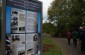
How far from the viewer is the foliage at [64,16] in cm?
4719

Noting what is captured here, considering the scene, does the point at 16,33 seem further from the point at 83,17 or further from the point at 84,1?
the point at 83,17

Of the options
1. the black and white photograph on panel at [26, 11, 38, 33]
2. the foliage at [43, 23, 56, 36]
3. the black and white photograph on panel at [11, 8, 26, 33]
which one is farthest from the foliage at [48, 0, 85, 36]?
the black and white photograph on panel at [11, 8, 26, 33]

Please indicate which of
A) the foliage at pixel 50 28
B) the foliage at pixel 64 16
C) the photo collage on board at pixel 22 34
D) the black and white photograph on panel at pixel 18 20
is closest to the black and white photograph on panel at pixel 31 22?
the photo collage on board at pixel 22 34

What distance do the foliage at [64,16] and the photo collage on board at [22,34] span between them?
37513 mm

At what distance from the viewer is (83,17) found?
153 feet

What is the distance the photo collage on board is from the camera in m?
7.07

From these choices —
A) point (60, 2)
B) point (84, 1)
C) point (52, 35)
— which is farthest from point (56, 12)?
point (84, 1)

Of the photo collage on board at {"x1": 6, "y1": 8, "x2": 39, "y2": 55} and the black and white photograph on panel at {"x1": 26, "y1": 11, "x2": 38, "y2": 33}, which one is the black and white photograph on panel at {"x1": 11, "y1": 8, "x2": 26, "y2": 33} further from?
the black and white photograph on panel at {"x1": 26, "y1": 11, "x2": 38, "y2": 33}

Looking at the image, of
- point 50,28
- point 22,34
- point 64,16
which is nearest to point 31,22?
point 22,34

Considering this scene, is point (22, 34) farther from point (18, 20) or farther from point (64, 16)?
point (64, 16)

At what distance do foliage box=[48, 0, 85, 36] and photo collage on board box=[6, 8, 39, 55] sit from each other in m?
37.5

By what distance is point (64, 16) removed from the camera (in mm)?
52406

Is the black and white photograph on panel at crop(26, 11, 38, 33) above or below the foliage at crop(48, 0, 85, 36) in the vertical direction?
below

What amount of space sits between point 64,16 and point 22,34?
45208 millimetres
